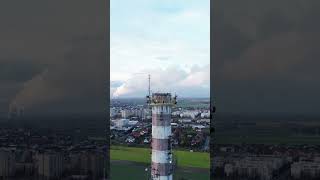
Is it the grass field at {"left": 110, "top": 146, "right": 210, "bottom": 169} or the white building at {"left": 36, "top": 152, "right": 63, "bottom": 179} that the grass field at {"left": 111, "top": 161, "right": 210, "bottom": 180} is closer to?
the grass field at {"left": 110, "top": 146, "right": 210, "bottom": 169}

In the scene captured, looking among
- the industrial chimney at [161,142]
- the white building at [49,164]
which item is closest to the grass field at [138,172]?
the industrial chimney at [161,142]

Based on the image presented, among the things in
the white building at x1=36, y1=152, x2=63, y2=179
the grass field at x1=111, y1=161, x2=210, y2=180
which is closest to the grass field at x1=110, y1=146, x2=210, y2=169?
the grass field at x1=111, y1=161, x2=210, y2=180

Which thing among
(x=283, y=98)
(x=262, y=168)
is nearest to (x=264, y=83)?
(x=283, y=98)

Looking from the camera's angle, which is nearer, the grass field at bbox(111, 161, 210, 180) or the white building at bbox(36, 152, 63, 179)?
the white building at bbox(36, 152, 63, 179)

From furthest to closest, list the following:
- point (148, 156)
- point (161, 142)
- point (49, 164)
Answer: point (148, 156) < point (161, 142) < point (49, 164)

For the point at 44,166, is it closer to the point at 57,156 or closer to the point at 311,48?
the point at 57,156

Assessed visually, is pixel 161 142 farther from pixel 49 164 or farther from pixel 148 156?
pixel 49 164

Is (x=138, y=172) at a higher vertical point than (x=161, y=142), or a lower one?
A: lower

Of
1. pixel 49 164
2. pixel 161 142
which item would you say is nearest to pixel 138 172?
pixel 161 142

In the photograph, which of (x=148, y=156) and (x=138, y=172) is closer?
(x=148, y=156)
